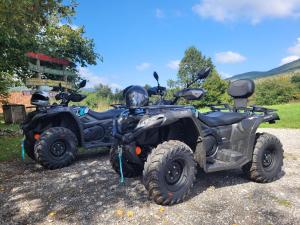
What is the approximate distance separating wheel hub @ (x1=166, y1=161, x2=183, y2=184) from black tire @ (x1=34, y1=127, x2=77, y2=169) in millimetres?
3180

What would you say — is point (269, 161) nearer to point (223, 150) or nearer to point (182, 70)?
point (223, 150)

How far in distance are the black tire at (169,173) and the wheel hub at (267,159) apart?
1555 millimetres

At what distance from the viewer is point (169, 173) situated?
446 cm

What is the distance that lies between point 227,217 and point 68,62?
60.4 ft

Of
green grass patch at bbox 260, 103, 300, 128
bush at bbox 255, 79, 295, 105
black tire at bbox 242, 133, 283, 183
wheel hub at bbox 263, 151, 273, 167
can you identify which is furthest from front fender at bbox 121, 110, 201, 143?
bush at bbox 255, 79, 295, 105

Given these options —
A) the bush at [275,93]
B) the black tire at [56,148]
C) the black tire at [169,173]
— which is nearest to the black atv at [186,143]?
the black tire at [169,173]

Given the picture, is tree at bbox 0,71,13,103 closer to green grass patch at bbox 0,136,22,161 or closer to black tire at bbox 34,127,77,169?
green grass patch at bbox 0,136,22,161

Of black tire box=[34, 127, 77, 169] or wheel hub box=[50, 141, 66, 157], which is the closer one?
black tire box=[34, 127, 77, 169]

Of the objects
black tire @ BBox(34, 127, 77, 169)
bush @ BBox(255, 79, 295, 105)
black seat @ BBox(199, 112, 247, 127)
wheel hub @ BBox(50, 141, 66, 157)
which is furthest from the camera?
bush @ BBox(255, 79, 295, 105)

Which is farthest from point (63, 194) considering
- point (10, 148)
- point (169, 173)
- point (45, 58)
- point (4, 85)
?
point (45, 58)

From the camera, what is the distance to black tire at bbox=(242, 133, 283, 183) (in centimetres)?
532

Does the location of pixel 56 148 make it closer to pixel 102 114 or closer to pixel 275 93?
pixel 102 114

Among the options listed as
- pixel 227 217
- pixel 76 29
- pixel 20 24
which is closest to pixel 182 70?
pixel 76 29

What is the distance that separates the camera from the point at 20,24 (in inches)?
352
